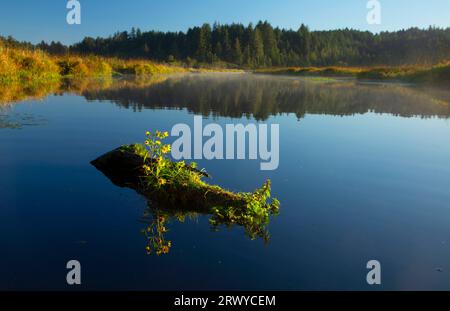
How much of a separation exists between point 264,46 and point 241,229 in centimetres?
14669

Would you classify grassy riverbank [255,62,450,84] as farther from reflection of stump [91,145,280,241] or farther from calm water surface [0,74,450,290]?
reflection of stump [91,145,280,241]

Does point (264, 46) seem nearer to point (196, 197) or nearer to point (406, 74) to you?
point (406, 74)

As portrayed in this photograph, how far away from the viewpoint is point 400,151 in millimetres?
10031

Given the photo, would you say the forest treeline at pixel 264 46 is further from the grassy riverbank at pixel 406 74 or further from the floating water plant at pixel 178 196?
the floating water plant at pixel 178 196

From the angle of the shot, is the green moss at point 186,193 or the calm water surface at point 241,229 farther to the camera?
the green moss at point 186,193

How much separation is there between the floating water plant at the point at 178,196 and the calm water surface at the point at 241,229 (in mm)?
156

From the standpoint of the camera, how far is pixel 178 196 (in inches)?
253

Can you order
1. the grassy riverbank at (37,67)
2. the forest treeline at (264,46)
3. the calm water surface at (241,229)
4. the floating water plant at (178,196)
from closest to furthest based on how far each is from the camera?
the calm water surface at (241,229)
the floating water plant at (178,196)
the grassy riverbank at (37,67)
the forest treeline at (264,46)

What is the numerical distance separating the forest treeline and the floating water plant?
11190 centimetres

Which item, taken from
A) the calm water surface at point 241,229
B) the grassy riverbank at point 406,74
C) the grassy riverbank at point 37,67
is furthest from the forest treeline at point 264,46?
the calm water surface at point 241,229

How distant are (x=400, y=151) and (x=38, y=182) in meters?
8.15

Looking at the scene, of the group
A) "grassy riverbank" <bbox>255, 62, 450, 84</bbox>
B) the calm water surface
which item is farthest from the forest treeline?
the calm water surface

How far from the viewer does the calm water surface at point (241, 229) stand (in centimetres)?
420
